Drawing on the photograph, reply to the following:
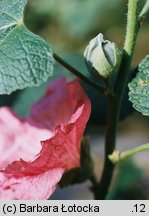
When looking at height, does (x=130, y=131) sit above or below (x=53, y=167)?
below

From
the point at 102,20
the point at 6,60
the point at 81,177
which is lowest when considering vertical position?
the point at 102,20

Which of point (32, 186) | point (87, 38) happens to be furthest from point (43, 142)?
point (87, 38)

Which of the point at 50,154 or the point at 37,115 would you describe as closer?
the point at 50,154

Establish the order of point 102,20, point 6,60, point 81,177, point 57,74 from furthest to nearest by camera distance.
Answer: point 102,20, point 57,74, point 81,177, point 6,60

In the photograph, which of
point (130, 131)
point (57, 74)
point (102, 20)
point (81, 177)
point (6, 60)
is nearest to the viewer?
point (6, 60)

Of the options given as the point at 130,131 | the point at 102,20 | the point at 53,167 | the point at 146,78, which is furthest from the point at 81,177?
the point at 130,131

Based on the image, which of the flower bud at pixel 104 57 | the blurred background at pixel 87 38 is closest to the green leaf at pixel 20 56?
the flower bud at pixel 104 57

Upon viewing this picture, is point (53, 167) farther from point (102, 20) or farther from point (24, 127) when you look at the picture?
point (102, 20)

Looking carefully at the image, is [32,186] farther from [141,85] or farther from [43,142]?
[141,85]
